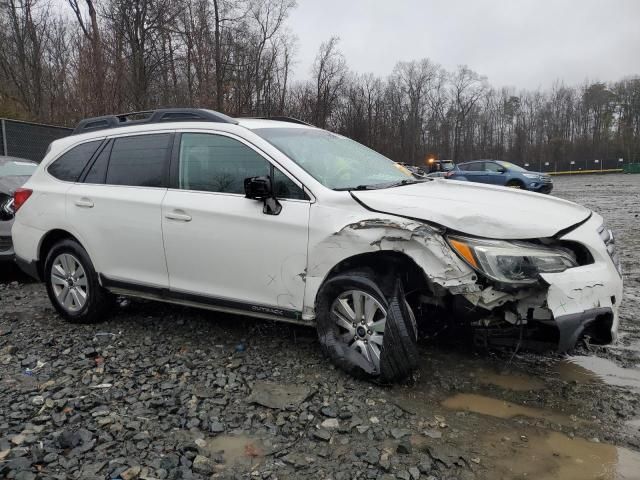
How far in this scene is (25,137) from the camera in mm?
A: 12461

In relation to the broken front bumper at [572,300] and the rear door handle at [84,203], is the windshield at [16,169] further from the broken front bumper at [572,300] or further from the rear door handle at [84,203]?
the broken front bumper at [572,300]

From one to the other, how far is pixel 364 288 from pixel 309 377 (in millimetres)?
791

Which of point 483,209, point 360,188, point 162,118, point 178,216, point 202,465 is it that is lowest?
point 202,465

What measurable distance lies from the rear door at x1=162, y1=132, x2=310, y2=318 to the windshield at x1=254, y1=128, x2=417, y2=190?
0.22 m

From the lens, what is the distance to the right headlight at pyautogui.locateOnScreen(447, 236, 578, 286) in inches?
113

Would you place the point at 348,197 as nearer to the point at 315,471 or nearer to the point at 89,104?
the point at 315,471

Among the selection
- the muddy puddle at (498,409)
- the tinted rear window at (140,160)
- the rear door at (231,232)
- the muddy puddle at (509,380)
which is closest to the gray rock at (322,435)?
the muddy puddle at (498,409)

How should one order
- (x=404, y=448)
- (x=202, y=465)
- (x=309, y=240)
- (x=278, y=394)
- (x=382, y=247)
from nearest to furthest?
(x=202, y=465), (x=404, y=448), (x=382, y=247), (x=278, y=394), (x=309, y=240)

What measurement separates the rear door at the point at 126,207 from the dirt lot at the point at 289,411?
0.63 m

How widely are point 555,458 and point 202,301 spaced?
2.59 metres

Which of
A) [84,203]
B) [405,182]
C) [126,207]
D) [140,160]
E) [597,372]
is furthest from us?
[84,203]

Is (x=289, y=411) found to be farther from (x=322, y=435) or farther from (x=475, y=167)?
(x=475, y=167)

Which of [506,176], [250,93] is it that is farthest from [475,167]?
[250,93]

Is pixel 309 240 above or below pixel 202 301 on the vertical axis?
above
